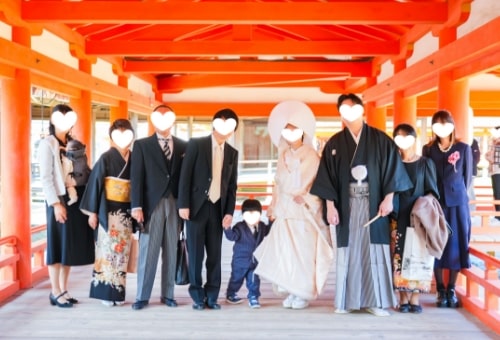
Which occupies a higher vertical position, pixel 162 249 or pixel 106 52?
pixel 106 52

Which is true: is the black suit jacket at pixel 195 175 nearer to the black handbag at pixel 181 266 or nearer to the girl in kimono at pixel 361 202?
the black handbag at pixel 181 266

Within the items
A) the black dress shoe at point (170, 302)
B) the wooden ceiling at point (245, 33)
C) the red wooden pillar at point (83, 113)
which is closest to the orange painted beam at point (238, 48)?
the wooden ceiling at point (245, 33)

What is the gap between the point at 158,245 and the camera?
3762mm

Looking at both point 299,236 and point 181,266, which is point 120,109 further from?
point 299,236

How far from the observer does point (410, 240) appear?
364 centimetres

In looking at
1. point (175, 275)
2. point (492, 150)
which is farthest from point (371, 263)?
point (492, 150)

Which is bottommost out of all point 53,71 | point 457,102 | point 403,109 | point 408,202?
point 408,202

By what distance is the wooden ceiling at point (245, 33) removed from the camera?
4543 millimetres

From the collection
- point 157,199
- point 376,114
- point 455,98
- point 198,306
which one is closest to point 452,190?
point 455,98

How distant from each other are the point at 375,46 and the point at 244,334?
4.35m

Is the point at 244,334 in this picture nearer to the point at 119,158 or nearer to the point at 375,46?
the point at 119,158

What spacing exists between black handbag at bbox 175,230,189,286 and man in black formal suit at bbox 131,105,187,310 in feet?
0.14

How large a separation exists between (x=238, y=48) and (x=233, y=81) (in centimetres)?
309

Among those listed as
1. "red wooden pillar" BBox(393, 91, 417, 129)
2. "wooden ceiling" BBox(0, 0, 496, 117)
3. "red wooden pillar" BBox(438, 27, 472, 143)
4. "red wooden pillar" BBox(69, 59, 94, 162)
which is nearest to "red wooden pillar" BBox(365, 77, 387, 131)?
"wooden ceiling" BBox(0, 0, 496, 117)
